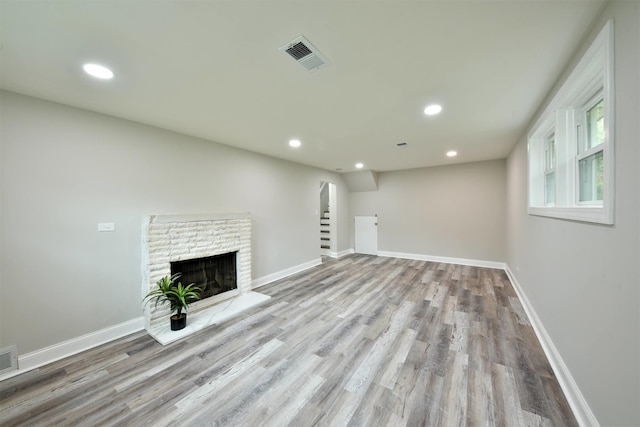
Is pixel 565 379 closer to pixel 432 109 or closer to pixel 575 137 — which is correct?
pixel 575 137

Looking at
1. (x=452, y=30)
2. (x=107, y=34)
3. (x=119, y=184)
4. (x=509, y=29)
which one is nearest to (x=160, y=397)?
(x=119, y=184)

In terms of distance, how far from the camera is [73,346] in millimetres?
2236

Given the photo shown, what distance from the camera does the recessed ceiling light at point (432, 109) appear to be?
2.30 m

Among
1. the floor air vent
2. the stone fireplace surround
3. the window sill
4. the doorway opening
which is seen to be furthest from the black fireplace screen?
the window sill

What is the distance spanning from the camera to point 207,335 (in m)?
2.53

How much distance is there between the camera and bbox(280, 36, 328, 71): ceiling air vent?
1414mm

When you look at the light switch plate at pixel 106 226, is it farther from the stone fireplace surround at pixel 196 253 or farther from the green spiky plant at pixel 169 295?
the green spiky plant at pixel 169 295

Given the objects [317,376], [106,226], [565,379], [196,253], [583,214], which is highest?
[583,214]

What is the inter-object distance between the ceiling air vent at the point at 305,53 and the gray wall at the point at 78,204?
231 centimetres

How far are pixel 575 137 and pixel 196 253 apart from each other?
417 centimetres

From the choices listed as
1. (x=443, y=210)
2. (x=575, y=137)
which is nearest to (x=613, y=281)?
(x=575, y=137)

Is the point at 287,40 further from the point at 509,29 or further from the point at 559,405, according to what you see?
the point at 559,405

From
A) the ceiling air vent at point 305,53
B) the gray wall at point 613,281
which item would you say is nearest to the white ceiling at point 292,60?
the ceiling air vent at point 305,53

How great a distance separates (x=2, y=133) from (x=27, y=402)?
7.11 feet
